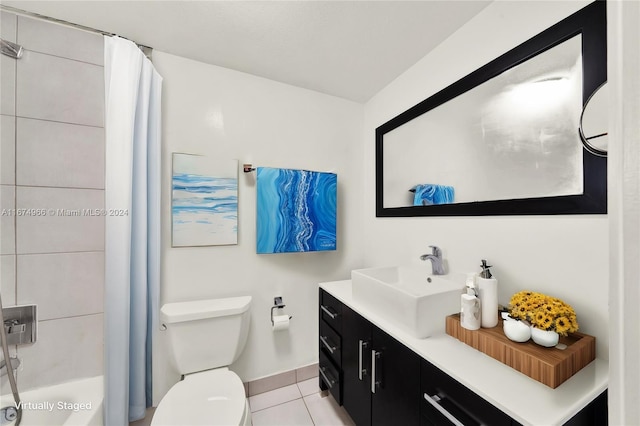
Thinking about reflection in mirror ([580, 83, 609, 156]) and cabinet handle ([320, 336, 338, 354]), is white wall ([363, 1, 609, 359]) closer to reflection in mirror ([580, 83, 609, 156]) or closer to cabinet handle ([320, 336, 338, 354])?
reflection in mirror ([580, 83, 609, 156])

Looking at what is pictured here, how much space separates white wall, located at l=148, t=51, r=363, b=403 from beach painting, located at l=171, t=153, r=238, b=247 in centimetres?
6

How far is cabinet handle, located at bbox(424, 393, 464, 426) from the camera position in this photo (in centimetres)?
71

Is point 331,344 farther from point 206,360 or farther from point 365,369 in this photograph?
point 206,360

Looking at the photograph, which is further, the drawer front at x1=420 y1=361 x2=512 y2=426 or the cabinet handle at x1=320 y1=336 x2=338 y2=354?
the cabinet handle at x1=320 y1=336 x2=338 y2=354

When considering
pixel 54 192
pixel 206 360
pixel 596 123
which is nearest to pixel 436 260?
pixel 596 123

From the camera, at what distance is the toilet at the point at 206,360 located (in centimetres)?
105

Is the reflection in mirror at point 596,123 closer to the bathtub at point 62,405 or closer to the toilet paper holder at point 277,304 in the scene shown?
the toilet paper holder at point 277,304

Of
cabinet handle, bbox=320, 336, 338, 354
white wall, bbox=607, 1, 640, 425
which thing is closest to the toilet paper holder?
cabinet handle, bbox=320, 336, 338, 354

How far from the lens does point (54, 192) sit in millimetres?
1248

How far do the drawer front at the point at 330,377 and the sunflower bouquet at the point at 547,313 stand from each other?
100cm

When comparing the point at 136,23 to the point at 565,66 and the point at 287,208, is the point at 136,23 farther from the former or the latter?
the point at 565,66

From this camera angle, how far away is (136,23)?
1.25m

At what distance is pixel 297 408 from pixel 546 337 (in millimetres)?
1449

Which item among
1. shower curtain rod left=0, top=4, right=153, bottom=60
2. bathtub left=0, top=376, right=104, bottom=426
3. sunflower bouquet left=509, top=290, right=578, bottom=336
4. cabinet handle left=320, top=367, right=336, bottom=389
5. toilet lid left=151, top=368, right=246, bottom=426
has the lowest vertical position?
cabinet handle left=320, top=367, right=336, bottom=389
